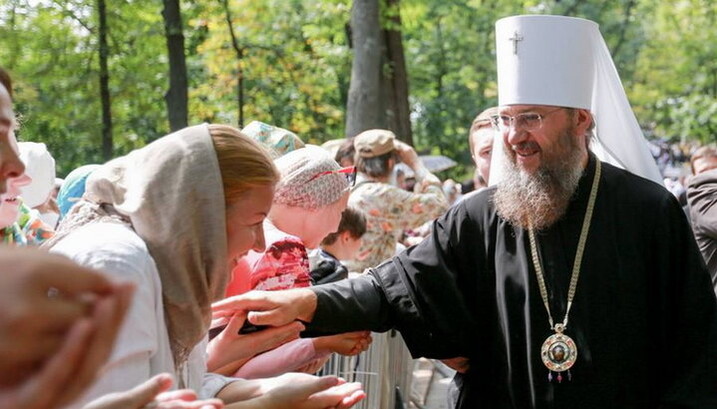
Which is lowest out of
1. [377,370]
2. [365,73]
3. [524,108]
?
[365,73]

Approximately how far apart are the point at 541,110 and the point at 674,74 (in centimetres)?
3237

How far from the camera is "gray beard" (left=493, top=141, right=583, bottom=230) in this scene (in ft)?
13.6

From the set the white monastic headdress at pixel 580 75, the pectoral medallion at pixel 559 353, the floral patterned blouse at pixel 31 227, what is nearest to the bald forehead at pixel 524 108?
the white monastic headdress at pixel 580 75

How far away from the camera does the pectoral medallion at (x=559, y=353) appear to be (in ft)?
12.9

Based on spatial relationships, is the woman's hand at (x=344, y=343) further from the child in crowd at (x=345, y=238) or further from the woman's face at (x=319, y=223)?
the child in crowd at (x=345, y=238)

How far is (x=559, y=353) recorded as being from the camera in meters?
3.95

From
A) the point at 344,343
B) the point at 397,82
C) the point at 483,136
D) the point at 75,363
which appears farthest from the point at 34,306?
the point at 397,82

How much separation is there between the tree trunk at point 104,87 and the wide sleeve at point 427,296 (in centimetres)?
1465

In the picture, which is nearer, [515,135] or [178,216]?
[178,216]

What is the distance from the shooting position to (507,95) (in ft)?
14.7

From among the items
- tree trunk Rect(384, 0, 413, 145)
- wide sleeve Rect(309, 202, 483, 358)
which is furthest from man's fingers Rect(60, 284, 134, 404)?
tree trunk Rect(384, 0, 413, 145)

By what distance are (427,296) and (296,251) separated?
1.86 feet

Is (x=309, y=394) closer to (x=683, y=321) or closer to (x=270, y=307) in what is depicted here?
(x=270, y=307)

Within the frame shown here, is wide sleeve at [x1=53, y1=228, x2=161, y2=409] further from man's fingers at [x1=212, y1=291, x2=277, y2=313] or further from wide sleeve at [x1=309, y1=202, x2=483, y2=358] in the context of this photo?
wide sleeve at [x1=309, y1=202, x2=483, y2=358]
